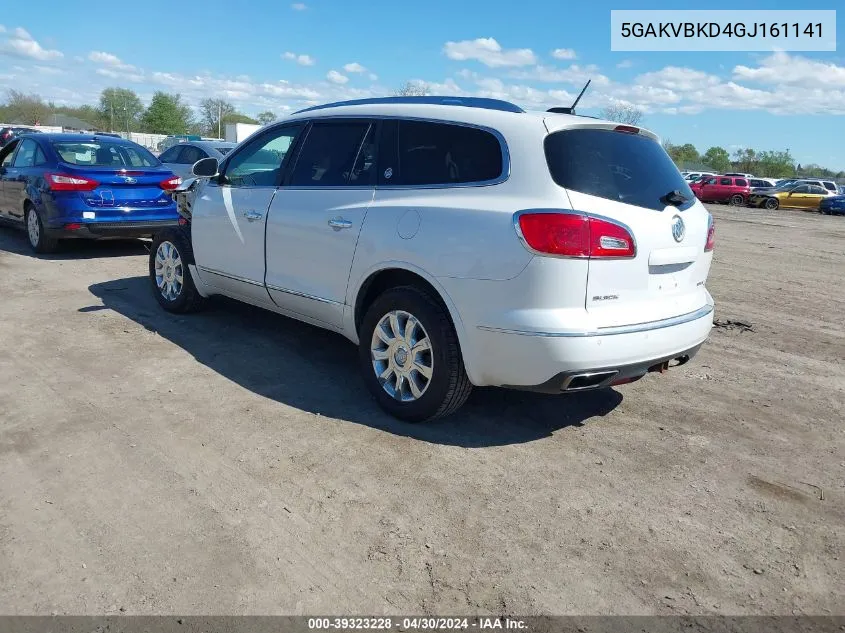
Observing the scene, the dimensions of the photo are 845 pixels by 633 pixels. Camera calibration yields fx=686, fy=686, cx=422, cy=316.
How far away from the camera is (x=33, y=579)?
2688mm

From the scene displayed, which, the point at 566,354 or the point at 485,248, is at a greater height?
the point at 485,248

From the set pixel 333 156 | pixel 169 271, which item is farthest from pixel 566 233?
pixel 169 271

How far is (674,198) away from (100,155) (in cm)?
789

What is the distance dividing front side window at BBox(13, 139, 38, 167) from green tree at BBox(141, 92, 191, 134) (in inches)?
3850

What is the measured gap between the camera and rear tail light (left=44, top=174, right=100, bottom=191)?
335 inches

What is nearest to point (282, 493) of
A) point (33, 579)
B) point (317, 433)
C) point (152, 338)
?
point (317, 433)

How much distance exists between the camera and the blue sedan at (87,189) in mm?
8539

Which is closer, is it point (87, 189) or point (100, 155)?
point (87, 189)

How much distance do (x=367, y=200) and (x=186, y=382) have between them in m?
1.81

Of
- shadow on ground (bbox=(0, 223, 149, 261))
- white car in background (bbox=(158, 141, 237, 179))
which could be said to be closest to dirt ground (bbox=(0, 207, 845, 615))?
shadow on ground (bbox=(0, 223, 149, 261))

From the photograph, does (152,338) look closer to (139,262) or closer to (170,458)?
(170,458)

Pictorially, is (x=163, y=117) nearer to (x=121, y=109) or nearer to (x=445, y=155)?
(x=121, y=109)

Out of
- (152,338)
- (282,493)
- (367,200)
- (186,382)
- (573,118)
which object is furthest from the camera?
(152,338)

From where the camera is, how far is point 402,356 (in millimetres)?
4164
